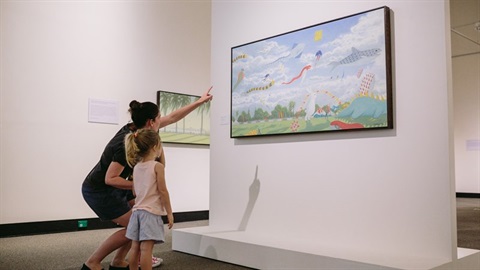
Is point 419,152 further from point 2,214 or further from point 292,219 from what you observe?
point 2,214

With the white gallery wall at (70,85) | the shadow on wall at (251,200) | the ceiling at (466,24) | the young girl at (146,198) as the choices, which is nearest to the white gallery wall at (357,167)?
the shadow on wall at (251,200)

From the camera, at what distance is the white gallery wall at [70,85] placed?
5039mm

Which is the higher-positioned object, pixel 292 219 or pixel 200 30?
pixel 200 30

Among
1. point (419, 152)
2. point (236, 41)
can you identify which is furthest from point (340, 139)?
point (236, 41)

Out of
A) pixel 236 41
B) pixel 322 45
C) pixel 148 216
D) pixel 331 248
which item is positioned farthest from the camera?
pixel 236 41

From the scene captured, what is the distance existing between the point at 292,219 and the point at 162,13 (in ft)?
13.5

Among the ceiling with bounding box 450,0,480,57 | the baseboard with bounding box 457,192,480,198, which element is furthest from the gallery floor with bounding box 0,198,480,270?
the ceiling with bounding box 450,0,480,57

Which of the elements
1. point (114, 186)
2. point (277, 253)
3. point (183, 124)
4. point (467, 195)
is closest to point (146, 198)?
point (114, 186)

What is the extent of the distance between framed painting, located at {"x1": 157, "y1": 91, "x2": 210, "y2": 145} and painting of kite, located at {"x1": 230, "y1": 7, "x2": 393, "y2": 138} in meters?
2.45

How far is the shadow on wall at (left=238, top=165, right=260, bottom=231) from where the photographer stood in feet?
12.7

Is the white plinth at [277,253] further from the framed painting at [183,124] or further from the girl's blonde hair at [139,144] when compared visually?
the framed painting at [183,124]

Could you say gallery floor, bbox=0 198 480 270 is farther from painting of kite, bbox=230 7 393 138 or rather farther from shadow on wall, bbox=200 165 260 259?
painting of kite, bbox=230 7 393 138

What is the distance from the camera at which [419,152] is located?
2832mm

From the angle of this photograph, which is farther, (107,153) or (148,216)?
(107,153)
